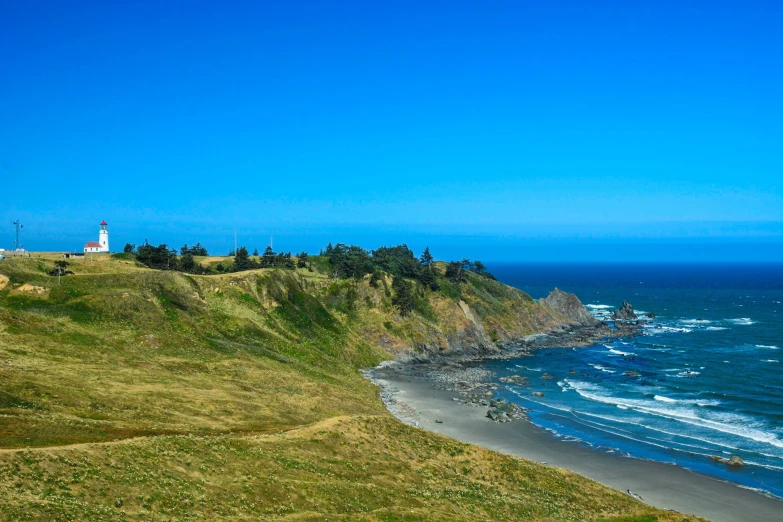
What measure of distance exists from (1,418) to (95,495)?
45.6 feet

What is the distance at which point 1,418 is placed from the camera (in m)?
40.5

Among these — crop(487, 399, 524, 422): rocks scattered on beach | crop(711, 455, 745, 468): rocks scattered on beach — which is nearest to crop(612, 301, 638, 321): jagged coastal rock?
crop(487, 399, 524, 422): rocks scattered on beach

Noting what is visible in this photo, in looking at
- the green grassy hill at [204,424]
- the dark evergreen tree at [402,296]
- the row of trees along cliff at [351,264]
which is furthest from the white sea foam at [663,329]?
the green grassy hill at [204,424]

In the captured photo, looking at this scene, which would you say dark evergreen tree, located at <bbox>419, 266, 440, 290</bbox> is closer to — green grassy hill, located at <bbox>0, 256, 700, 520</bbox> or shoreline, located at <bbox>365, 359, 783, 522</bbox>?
green grassy hill, located at <bbox>0, 256, 700, 520</bbox>

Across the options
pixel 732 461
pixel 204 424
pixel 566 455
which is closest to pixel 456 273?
pixel 566 455

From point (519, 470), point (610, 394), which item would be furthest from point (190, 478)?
point (610, 394)

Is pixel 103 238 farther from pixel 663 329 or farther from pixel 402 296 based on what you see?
pixel 663 329

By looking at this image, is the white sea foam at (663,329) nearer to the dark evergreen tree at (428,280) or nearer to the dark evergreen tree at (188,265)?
the dark evergreen tree at (428,280)

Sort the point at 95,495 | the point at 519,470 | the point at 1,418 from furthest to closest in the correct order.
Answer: the point at 519,470 → the point at 1,418 → the point at 95,495

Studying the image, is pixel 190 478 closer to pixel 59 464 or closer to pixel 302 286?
pixel 59 464

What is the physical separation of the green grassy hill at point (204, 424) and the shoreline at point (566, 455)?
641 cm

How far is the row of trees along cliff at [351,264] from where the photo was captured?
12775 centimetres

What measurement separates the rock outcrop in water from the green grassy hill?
260 feet

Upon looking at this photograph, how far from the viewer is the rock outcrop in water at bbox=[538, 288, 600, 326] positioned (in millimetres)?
167000
